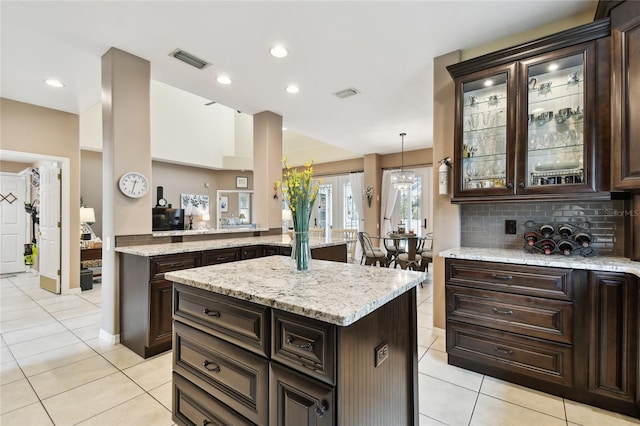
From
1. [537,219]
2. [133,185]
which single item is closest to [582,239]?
[537,219]

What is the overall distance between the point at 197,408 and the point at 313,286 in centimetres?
90

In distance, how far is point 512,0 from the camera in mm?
2156

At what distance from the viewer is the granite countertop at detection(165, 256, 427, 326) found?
3.47 feet

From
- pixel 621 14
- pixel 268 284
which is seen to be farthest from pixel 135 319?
pixel 621 14

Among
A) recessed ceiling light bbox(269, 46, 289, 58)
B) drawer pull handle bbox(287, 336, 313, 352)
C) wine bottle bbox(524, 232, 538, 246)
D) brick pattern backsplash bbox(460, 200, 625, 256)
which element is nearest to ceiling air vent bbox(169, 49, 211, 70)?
recessed ceiling light bbox(269, 46, 289, 58)

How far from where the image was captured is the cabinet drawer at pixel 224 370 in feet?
4.00

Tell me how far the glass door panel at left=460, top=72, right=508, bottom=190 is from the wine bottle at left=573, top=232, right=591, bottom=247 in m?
0.65

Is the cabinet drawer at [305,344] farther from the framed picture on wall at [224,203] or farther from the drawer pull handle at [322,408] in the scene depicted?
the framed picture on wall at [224,203]

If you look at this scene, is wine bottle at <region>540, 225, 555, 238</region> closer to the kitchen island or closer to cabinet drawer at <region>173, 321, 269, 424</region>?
the kitchen island

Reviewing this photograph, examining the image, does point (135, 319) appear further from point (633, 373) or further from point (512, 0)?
point (512, 0)

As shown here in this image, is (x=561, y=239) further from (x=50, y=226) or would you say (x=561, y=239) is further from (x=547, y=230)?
(x=50, y=226)

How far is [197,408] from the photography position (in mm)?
1495

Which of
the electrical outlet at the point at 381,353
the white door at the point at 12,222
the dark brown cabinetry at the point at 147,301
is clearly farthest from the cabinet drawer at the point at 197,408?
the white door at the point at 12,222

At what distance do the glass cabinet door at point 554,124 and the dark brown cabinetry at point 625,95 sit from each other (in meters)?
0.17
